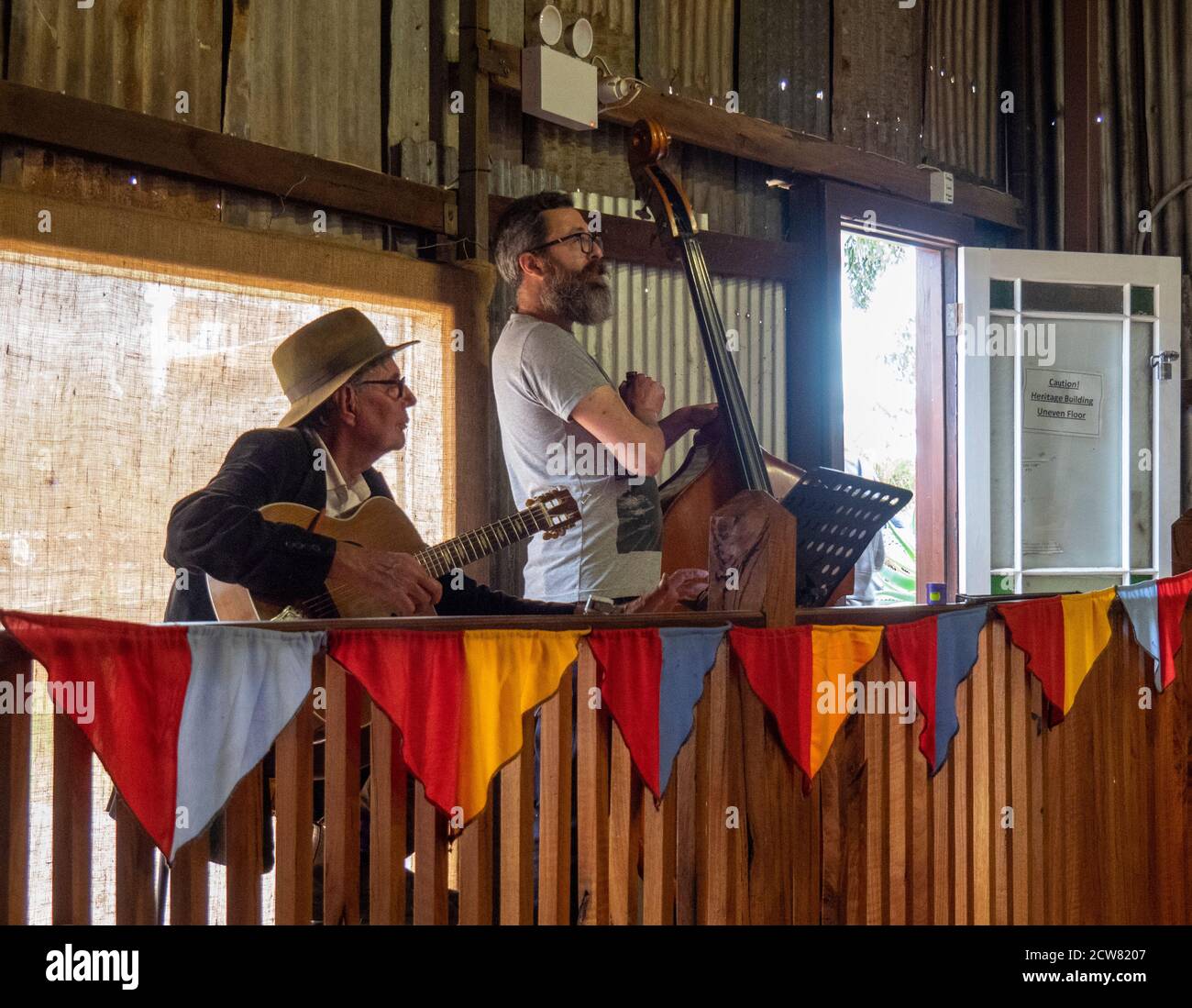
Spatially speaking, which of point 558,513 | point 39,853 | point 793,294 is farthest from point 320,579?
point 793,294

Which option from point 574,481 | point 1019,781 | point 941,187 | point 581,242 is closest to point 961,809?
point 1019,781

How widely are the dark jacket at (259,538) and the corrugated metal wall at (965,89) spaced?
3.57 m

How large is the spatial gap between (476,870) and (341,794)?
0.87ft

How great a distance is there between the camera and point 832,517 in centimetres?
274

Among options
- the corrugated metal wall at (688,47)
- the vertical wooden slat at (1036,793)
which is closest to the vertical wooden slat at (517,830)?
the vertical wooden slat at (1036,793)

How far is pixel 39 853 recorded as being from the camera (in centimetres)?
301

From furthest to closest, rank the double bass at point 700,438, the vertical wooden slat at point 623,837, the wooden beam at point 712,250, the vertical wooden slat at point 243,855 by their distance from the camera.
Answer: the wooden beam at point 712,250 < the double bass at point 700,438 < the vertical wooden slat at point 623,837 < the vertical wooden slat at point 243,855

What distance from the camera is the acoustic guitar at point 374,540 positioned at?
3043 millimetres

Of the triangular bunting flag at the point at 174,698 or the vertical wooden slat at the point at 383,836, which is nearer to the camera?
the triangular bunting flag at the point at 174,698

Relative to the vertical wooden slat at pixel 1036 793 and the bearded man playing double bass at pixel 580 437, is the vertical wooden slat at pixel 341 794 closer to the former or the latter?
the bearded man playing double bass at pixel 580 437

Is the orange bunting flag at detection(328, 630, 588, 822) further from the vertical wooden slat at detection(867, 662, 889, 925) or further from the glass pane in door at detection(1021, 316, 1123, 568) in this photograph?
the glass pane in door at detection(1021, 316, 1123, 568)

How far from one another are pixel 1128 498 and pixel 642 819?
427cm

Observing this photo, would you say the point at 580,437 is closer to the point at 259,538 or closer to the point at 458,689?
the point at 259,538
